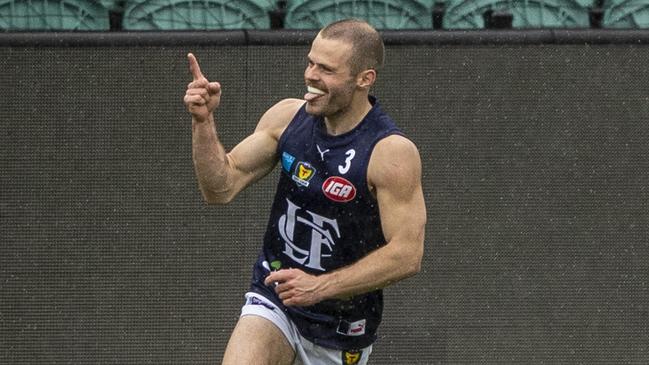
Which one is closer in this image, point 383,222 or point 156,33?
point 383,222

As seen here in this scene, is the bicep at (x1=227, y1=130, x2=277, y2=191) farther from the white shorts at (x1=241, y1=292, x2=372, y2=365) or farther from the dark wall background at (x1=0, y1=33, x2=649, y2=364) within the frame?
the dark wall background at (x1=0, y1=33, x2=649, y2=364)

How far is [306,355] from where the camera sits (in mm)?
5582

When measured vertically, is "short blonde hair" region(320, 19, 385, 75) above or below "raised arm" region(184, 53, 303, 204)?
above

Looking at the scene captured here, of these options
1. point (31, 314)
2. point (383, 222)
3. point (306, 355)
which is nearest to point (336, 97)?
point (383, 222)

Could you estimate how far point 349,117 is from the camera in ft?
17.9

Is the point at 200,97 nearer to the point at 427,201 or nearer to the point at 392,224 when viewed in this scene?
the point at 392,224

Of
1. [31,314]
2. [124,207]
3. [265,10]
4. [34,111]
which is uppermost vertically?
[265,10]

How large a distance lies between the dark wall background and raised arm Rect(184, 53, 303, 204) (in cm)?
204

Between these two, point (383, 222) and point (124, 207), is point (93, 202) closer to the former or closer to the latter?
point (124, 207)

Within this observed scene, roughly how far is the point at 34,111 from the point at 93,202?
56cm

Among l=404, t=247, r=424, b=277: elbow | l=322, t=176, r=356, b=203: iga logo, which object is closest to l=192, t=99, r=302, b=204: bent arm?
l=322, t=176, r=356, b=203: iga logo

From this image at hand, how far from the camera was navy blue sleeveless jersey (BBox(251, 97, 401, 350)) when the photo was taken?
538 centimetres

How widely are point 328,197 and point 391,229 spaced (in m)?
0.30

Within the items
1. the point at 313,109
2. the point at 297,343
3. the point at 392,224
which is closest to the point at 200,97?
the point at 313,109
